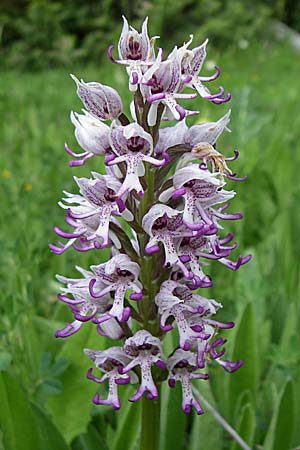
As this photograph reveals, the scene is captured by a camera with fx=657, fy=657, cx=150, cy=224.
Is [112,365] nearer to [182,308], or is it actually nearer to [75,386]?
[182,308]

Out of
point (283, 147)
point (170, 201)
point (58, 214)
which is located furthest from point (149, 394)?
point (283, 147)

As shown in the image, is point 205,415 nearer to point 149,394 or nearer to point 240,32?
point 149,394

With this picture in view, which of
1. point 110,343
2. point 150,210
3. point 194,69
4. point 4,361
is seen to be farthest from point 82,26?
point 150,210

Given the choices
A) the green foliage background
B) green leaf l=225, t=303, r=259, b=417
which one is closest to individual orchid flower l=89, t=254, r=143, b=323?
green leaf l=225, t=303, r=259, b=417

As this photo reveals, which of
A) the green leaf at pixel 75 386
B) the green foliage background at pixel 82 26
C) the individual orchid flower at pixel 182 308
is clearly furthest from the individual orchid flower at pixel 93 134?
the green foliage background at pixel 82 26

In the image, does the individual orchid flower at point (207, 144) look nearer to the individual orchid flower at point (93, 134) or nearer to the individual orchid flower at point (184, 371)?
the individual orchid flower at point (93, 134)
